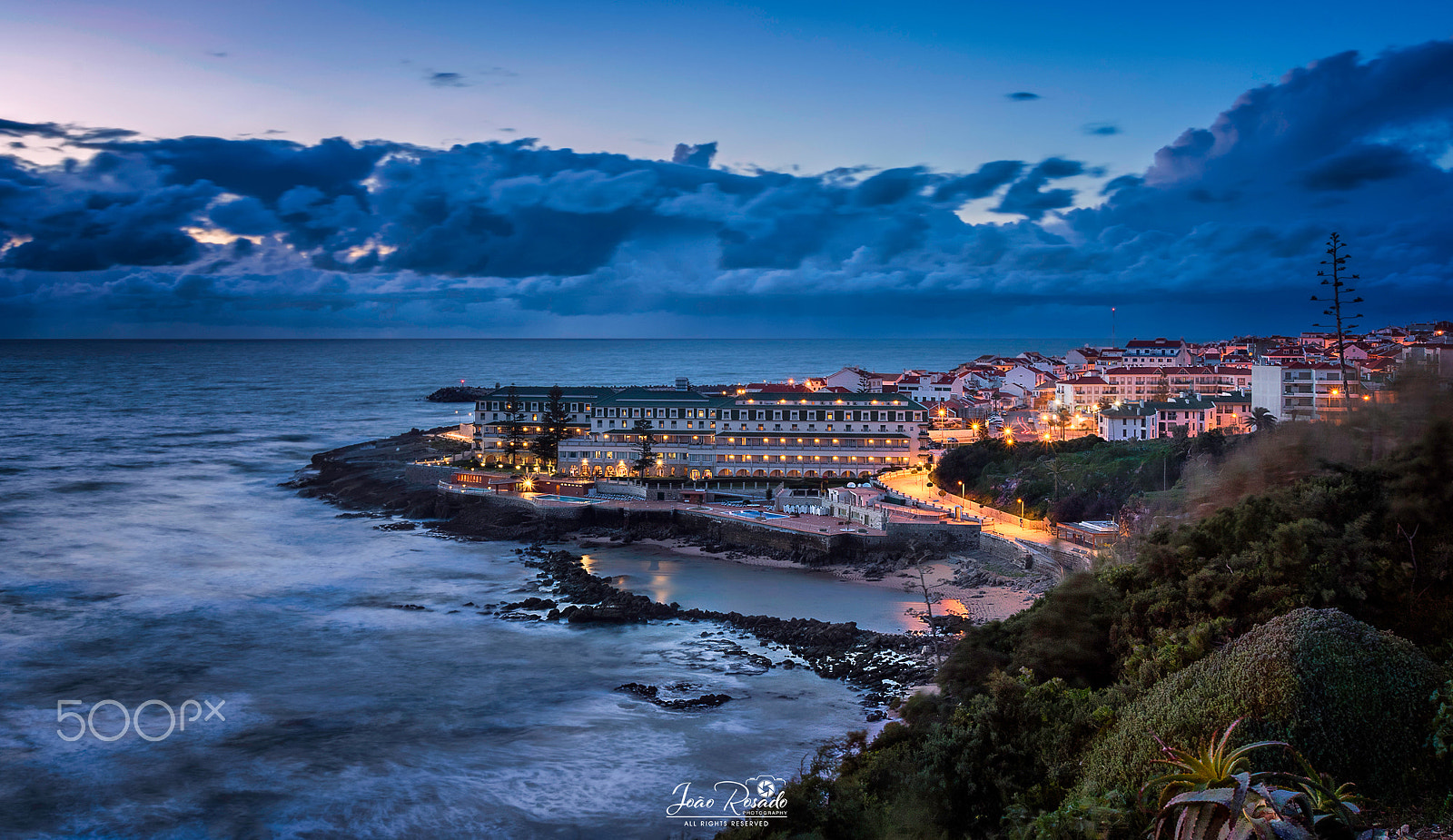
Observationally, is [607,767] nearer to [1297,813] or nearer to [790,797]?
[790,797]

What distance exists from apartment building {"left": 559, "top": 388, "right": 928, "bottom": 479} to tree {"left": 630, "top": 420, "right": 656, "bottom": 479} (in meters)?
0.21

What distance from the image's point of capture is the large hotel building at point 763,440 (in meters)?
45.3

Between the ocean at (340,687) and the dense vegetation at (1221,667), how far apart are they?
4006 millimetres

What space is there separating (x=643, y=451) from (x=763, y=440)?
6117 mm

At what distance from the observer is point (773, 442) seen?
150 feet

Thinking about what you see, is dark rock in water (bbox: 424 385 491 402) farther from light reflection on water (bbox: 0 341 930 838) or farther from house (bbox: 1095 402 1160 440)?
house (bbox: 1095 402 1160 440)

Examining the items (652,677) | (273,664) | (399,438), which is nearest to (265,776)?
(273,664)

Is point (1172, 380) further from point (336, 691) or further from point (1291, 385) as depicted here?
point (336, 691)

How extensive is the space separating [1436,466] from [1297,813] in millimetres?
9569

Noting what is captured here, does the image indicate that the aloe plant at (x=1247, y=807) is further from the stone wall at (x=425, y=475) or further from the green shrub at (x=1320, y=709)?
the stone wall at (x=425, y=475)

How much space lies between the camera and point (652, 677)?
20172mm

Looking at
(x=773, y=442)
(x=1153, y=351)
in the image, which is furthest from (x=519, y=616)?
(x=1153, y=351)

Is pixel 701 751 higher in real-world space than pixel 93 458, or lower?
lower

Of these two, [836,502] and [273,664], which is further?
[836,502]
